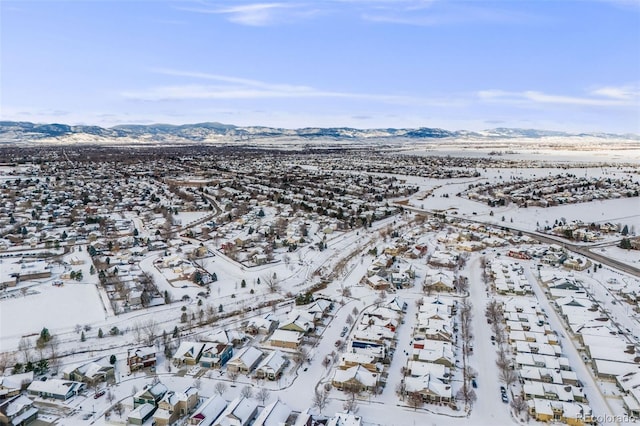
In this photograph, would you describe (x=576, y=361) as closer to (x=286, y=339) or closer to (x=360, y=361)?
(x=360, y=361)

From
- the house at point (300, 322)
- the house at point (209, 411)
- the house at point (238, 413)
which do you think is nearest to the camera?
the house at point (238, 413)

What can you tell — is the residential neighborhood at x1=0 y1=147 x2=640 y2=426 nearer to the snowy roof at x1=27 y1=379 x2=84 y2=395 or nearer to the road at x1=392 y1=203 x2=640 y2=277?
the snowy roof at x1=27 y1=379 x2=84 y2=395

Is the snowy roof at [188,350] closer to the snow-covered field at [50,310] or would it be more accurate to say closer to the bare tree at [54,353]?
the bare tree at [54,353]

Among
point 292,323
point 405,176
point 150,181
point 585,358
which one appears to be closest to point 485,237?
point 585,358

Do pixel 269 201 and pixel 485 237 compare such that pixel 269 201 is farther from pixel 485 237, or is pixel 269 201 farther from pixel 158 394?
pixel 158 394

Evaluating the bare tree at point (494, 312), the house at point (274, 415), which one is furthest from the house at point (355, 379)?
the bare tree at point (494, 312)

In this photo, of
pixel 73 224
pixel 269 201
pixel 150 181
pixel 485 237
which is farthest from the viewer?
pixel 150 181
